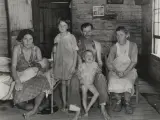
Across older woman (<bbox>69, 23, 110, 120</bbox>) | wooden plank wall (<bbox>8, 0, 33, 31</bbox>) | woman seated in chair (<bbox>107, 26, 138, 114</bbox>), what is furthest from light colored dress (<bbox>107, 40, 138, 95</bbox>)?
wooden plank wall (<bbox>8, 0, 33, 31</bbox>)

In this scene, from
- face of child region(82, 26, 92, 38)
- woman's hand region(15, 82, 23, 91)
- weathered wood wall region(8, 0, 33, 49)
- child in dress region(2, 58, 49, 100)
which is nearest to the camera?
woman's hand region(15, 82, 23, 91)

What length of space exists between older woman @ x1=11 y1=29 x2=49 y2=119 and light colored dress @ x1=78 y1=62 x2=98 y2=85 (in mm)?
601

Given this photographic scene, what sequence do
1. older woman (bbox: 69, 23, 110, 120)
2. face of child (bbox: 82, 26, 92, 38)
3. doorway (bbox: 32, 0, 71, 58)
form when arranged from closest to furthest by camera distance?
older woman (bbox: 69, 23, 110, 120) < face of child (bbox: 82, 26, 92, 38) < doorway (bbox: 32, 0, 71, 58)

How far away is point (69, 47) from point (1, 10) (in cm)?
286

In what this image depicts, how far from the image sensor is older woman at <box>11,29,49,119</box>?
14.4 ft

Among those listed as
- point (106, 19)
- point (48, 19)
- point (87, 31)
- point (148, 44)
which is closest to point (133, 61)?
point (87, 31)

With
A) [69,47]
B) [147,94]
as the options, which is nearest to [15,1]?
[69,47]

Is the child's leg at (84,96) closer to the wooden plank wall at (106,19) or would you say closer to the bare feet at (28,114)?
the bare feet at (28,114)

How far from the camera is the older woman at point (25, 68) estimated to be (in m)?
4.38

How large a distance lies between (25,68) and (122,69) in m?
1.64

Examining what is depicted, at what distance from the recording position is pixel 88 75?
175 inches

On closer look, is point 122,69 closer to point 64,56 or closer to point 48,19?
point 64,56

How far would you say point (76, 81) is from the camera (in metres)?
4.35

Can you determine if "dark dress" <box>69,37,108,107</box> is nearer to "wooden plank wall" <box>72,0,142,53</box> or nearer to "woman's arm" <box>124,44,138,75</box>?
"woman's arm" <box>124,44,138,75</box>
